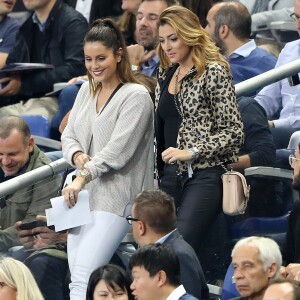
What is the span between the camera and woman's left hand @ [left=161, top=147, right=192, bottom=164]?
25.6ft

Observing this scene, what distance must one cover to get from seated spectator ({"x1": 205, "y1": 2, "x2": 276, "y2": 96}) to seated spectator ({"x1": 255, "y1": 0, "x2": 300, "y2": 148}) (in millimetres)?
235

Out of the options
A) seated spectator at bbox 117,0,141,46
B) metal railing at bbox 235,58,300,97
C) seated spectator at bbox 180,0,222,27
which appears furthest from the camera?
seated spectator at bbox 117,0,141,46

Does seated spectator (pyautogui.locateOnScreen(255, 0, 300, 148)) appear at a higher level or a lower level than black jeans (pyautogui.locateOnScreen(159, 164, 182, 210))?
higher

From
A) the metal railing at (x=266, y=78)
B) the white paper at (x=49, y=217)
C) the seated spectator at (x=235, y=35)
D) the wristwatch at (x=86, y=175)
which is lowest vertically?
the white paper at (x=49, y=217)

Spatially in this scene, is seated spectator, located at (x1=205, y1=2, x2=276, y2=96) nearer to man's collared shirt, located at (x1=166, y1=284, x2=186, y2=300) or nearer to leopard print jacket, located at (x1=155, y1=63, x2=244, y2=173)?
leopard print jacket, located at (x1=155, y1=63, x2=244, y2=173)

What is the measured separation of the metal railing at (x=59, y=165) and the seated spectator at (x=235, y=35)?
1465mm

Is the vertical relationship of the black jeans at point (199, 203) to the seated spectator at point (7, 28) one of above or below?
below

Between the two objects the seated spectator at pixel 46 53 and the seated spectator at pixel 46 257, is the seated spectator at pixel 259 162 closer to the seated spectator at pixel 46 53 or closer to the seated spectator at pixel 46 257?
the seated spectator at pixel 46 257

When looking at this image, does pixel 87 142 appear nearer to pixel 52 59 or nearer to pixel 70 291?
pixel 70 291

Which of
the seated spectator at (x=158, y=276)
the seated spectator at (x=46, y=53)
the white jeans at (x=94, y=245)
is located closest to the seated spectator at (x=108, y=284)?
the white jeans at (x=94, y=245)

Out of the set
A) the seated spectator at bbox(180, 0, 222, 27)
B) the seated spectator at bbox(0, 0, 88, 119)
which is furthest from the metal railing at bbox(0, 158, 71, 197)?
the seated spectator at bbox(0, 0, 88, 119)

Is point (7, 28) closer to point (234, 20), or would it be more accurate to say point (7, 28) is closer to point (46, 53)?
point (46, 53)

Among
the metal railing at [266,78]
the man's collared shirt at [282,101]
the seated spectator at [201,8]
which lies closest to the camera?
the metal railing at [266,78]

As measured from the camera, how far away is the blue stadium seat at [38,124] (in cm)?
1096
